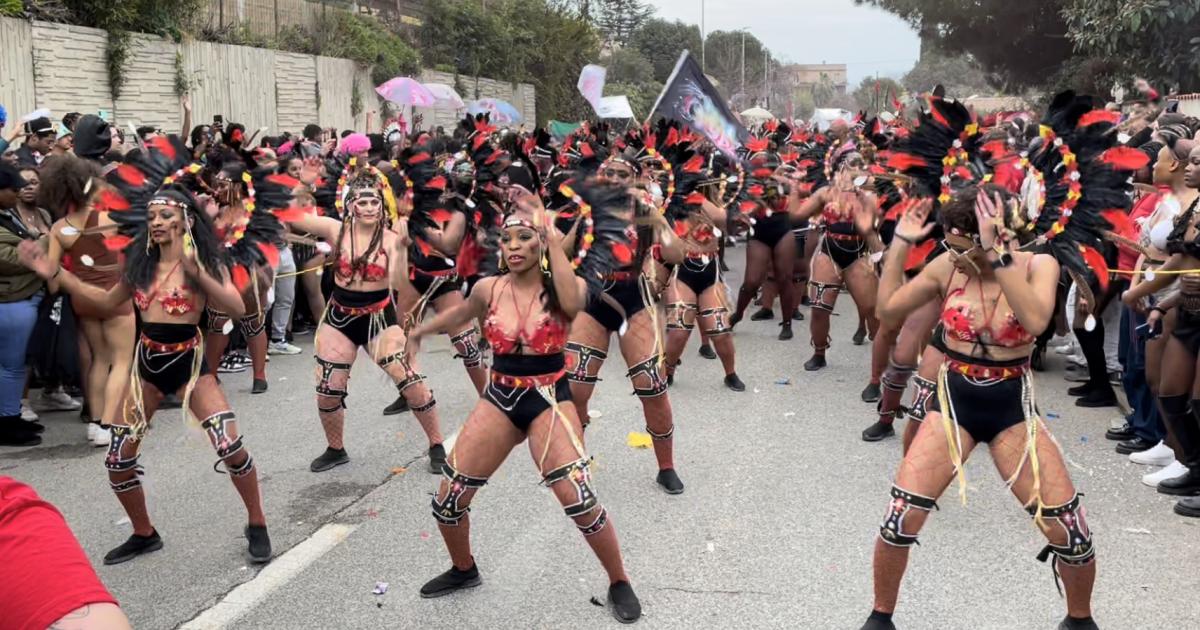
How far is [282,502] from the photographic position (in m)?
6.12

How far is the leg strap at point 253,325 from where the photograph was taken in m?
8.67

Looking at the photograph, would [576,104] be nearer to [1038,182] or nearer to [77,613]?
[1038,182]

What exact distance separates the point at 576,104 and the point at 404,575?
1240 inches

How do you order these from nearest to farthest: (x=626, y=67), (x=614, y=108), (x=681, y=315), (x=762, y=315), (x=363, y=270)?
(x=363, y=270), (x=681, y=315), (x=762, y=315), (x=614, y=108), (x=626, y=67)

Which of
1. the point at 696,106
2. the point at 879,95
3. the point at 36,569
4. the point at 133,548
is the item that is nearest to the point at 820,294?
the point at 696,106

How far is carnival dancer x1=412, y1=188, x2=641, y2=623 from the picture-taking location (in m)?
4.51

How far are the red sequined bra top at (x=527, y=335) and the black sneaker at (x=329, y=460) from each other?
2576 mm

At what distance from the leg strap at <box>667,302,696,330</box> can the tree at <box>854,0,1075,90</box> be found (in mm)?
18860

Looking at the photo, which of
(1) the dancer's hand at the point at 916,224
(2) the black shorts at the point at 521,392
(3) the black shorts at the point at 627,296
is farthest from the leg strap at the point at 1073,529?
(3) the black shorts at the point at 627,296

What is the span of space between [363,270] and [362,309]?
9.6 inches

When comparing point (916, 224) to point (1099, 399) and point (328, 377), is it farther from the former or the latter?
point (1099, 399)

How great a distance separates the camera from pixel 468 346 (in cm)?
802

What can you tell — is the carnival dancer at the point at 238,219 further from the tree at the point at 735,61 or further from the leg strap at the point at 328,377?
the tree at the point at 735,61

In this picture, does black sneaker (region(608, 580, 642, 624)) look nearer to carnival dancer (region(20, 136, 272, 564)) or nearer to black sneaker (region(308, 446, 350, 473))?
carnival dancer (region(20, 136, 272, 564))
